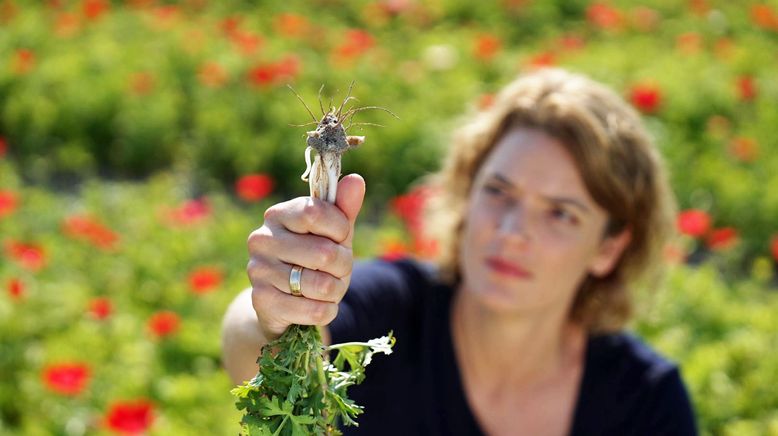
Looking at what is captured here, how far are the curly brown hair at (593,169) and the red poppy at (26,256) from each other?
4.75 feet

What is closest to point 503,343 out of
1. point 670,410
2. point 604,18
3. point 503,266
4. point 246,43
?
point 503,266

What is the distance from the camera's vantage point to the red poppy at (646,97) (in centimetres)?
491

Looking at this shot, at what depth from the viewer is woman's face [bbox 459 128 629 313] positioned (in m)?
2.30

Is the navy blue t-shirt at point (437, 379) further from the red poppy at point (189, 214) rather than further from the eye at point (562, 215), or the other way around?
the red poppy at point (189, 214)

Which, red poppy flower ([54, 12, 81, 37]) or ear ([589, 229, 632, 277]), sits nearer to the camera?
ear ([589, 229, 632, 277])

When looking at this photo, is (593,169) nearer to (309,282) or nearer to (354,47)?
Result: (309,282)

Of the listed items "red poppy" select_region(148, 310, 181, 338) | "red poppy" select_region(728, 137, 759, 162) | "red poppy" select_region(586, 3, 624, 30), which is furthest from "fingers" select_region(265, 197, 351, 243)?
A: "red poppy" select_region(586, 3, 624, 30)

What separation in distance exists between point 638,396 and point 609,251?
0.38 meters

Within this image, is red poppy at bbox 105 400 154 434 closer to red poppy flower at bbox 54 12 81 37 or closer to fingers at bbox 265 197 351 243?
fingers at bbox 265 197 351 243

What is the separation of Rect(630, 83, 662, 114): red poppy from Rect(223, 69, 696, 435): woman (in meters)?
2.23

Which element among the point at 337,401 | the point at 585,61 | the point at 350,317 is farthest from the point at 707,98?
the point at 337,401

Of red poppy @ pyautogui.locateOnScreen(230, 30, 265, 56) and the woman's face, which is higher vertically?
red poppy @ pyautogui.locateOnScreen(230, 30, 265, 56)

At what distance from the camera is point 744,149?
4.70 m

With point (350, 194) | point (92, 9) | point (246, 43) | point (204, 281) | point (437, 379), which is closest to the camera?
point (350, 194)
